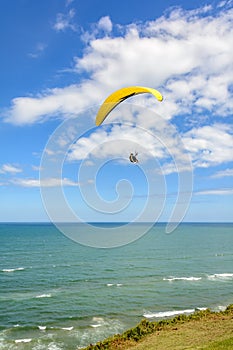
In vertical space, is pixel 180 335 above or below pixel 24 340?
above

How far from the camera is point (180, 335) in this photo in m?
18.6

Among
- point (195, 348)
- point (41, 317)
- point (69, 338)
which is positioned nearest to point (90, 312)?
point (41, 317)

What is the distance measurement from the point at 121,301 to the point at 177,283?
36.7ft

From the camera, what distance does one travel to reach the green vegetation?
1642 cm

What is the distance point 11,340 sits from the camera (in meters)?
23.5

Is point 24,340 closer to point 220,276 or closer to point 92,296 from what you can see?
point 92,296

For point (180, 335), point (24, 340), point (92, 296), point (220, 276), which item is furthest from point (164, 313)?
point (220, 276)

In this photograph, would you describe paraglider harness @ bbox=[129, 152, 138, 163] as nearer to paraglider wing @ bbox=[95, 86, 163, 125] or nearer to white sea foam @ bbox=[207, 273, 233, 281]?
paraglider wing @ bbox=[95, 86, 163, 125]

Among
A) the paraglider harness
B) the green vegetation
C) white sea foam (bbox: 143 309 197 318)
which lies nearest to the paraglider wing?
the paraglider harness

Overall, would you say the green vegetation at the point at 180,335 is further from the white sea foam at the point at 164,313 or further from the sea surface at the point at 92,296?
the white sea foam at the point at 164,313

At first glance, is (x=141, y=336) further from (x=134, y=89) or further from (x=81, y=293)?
(x=81, y=293)

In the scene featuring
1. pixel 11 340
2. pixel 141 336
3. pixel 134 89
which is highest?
pixel 134 89

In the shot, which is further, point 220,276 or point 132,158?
point 220,276

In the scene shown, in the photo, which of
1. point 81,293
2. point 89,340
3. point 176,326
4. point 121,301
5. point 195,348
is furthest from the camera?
point 81,293
